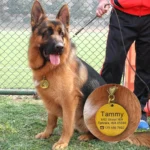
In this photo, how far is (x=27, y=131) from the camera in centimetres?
409

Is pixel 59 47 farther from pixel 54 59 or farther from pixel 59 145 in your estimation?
pixel 59 145

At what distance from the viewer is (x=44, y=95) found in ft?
12.0

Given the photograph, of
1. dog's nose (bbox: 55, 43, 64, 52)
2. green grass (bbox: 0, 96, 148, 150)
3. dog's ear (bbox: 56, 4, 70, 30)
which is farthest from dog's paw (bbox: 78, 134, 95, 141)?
dog's ear (bbox: 56, 4, 70, 30)

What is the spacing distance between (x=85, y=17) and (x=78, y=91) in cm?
328

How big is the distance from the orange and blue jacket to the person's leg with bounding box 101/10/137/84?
6 centimetres

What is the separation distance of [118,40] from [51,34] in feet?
2.92

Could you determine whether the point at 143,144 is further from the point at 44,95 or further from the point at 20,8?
the point at 20,8

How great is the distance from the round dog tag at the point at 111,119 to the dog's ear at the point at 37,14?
43.4 inches

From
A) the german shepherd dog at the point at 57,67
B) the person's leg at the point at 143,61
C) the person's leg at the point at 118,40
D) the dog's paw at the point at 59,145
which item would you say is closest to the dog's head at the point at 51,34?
the german shepherd dog at the point at 57,67

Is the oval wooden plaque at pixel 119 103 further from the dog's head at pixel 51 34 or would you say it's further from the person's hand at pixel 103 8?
the person's hand at pixel 103 8

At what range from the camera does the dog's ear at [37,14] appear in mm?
3545

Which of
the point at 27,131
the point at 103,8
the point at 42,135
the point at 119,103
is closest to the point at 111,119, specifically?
the point at 119,103

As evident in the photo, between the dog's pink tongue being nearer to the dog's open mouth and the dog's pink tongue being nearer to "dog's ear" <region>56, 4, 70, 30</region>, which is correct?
the dog's open mouth

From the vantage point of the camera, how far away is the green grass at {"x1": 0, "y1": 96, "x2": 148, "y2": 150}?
3641mm
